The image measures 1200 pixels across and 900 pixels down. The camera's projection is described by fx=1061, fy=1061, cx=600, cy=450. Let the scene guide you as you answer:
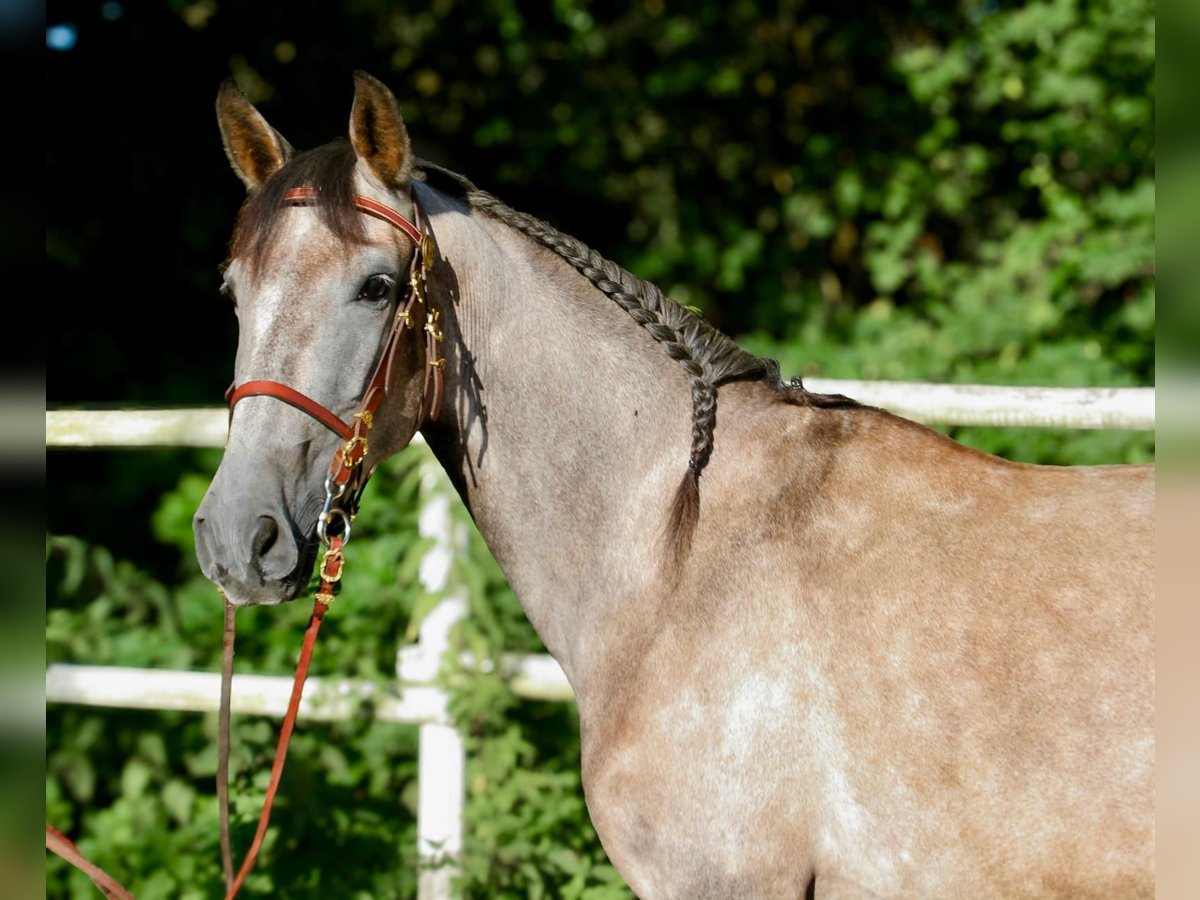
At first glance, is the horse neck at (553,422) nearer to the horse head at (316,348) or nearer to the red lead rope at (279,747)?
the horse head at (316,348)

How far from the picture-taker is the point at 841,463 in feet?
7.50

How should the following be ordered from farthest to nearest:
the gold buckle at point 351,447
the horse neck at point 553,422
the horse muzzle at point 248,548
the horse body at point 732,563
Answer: the horse neck at point 553,422 → the gold buckle at point 351,447 → the horse muzzle at point 248,548 → the horse body at point 732,563

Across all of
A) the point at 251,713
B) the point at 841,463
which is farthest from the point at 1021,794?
the point at 251,713

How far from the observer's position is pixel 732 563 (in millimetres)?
2199

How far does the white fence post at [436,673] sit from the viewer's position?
A: 3.55 metres

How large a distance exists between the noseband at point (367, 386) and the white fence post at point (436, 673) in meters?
1.33

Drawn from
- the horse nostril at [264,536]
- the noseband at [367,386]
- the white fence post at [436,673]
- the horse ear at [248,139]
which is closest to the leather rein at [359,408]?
the noseband at [367,386]

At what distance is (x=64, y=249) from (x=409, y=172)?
5.43m

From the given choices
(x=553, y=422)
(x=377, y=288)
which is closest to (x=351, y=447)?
(x=377, y=288)

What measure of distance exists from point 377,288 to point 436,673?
1758 mm

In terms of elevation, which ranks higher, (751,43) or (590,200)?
(751,43)

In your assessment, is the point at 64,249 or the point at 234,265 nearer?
the point at 234,265

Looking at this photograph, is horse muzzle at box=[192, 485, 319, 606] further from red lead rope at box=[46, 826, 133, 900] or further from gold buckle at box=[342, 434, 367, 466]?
red lead rope at box=[46, 826, 133, 900]

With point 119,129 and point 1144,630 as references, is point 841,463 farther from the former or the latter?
point 119,129
